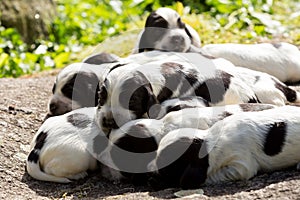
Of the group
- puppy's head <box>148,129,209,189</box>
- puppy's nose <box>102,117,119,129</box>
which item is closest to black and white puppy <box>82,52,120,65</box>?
puppy's nose <box>102,117,119,129</box>

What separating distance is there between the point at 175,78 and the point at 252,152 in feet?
3.89

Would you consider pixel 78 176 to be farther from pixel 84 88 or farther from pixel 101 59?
pixel 101 59

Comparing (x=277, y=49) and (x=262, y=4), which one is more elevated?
(x=277, y=49)

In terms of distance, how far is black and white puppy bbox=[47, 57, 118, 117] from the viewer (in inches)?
246

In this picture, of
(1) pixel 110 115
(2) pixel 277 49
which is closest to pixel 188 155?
(1) pixel 110 115

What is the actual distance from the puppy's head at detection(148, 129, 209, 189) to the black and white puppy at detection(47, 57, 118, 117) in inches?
61.6

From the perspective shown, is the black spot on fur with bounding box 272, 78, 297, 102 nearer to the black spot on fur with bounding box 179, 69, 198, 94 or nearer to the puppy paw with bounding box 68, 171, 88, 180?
the black spot on fur with bounding box 179, 69, 198, 94

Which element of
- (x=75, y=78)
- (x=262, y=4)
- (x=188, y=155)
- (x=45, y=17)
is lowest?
(x=45, y=17)

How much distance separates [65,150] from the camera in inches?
213

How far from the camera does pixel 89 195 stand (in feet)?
17.0

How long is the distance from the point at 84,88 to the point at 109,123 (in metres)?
1.10

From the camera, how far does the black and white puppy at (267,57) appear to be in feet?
24.0

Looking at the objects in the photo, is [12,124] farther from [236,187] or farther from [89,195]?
[236,187]

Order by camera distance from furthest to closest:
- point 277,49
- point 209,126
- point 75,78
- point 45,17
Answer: point 45,17, point 277,49, point 75,78, point 209,126
